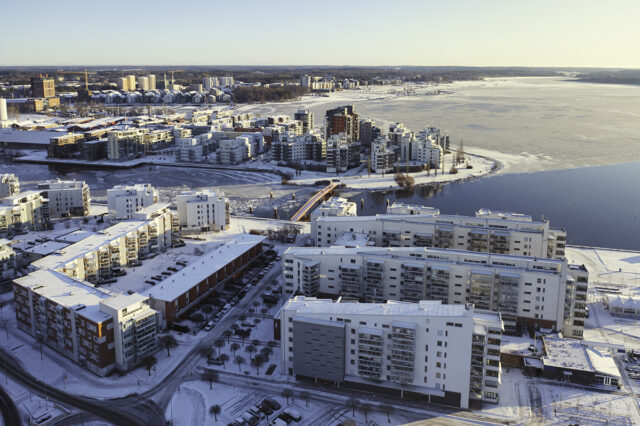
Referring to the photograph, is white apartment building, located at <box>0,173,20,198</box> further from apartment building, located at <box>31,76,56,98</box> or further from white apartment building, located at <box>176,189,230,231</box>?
apartment building, located at <box>31,76,56,98</box>

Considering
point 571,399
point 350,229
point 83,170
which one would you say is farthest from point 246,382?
point 83,170

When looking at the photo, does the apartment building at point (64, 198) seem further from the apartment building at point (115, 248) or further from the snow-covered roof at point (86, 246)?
the snow-covered roof at point (86, 246)

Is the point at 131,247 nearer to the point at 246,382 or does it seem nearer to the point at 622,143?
the point at 246,382

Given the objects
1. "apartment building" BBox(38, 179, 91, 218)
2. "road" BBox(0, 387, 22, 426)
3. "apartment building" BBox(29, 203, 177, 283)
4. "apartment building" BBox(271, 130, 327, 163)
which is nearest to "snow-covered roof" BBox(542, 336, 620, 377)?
"road" BBox(0, 387, 22, 426)

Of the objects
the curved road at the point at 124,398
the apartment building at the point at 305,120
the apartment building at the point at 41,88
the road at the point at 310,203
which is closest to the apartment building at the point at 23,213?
the curved road at the point at 124,398

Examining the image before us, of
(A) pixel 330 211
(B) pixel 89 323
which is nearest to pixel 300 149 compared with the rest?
(A) pixel 330 211

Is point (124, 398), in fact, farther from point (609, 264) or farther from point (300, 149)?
point (300, 149)
